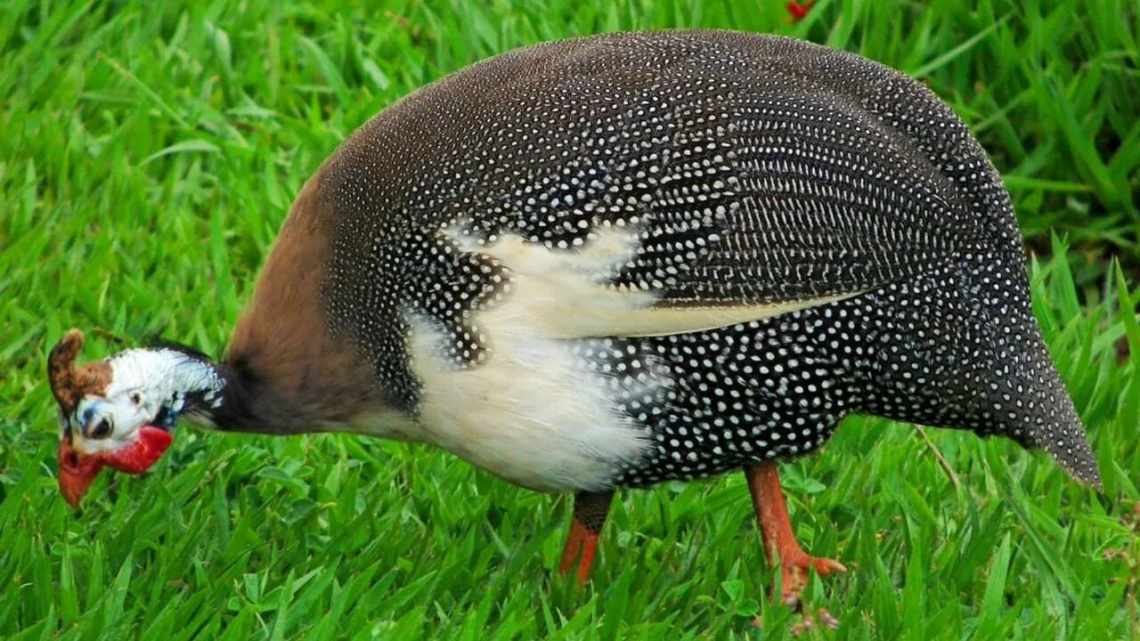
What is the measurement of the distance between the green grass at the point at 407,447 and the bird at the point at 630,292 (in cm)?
25

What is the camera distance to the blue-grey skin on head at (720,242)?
363cm

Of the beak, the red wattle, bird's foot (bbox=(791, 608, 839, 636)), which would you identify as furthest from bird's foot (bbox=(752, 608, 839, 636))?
the beak

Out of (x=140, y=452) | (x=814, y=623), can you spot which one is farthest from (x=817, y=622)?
(x=140, y=452)

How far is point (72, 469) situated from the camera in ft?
12.1

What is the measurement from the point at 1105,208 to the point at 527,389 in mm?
2083

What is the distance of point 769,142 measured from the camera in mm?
3676

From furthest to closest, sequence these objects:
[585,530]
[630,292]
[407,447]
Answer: [407,447] < [585,530] < [630,292]

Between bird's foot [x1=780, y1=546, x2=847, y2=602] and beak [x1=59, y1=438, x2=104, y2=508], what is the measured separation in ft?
4.12

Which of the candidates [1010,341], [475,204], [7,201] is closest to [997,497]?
[1010,341]

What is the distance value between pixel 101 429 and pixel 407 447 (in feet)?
3.02

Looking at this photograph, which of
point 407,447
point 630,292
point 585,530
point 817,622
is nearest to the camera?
point 630,292

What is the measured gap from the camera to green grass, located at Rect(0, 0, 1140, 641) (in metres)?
3.79

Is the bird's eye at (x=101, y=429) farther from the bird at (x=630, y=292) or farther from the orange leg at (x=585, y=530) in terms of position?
the orange leg at (x=585, y=530)

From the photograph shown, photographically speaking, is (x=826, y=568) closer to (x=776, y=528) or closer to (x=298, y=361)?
(x=776, y=528)
